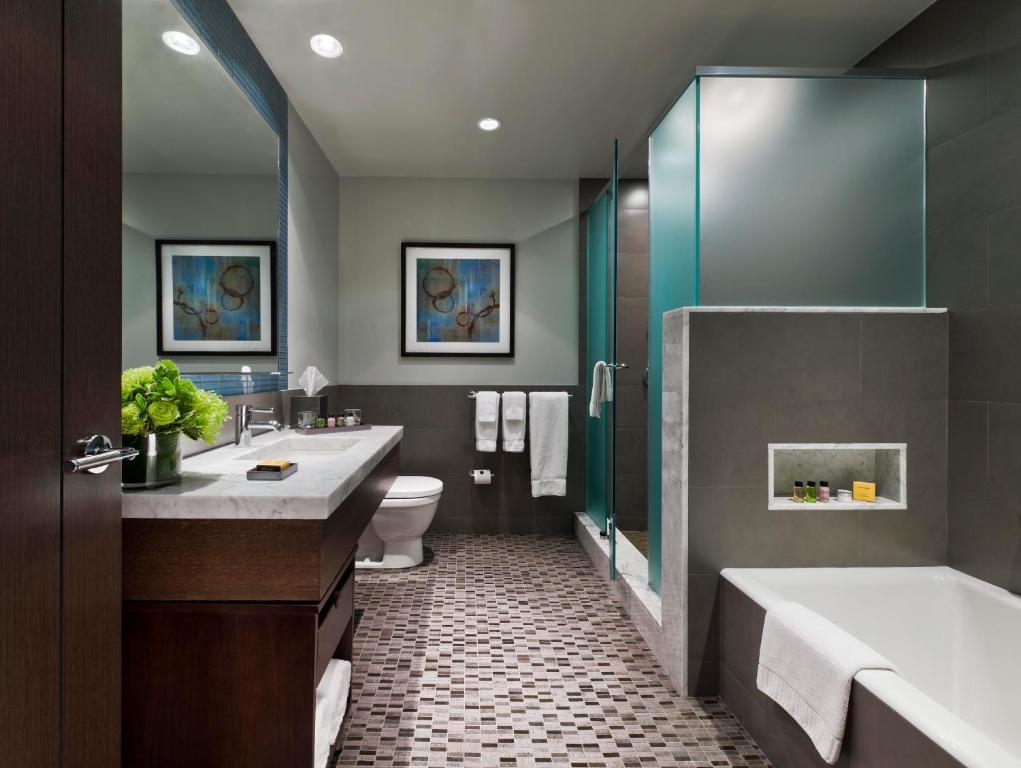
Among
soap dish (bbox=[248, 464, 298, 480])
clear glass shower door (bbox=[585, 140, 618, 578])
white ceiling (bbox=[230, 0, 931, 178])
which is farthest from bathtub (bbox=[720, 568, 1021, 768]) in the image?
white ceiling (bbox=[230, 0, 931, 178])

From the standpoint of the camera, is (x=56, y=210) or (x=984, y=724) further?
(x=984, y=724)

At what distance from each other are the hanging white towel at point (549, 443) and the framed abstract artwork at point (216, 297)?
1764 millimetres

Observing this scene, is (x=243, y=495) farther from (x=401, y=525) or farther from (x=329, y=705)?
(x=401, y=525)

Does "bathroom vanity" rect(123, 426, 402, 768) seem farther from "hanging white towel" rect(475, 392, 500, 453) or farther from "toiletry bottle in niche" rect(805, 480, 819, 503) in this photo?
"hanging white towel" rect(475, 392, 500, 453)

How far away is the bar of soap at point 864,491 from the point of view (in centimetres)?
209

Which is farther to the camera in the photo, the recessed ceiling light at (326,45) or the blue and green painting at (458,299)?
the blue and green painting at (458,299)

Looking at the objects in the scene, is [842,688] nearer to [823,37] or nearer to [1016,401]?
[1016,401]

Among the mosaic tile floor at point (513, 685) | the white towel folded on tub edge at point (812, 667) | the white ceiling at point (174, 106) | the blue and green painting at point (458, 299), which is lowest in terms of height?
the mosaic tile floor at point (513, 685)

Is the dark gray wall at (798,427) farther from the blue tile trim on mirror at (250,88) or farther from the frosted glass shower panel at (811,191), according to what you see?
the blue tile trim on mirror at (250,88)

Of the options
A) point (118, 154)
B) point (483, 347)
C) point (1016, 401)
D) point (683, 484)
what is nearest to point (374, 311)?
point (483, 347)

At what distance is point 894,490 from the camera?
2109mm

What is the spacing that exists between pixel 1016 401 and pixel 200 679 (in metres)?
2.28

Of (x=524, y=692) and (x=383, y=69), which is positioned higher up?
(x=383, y=69)

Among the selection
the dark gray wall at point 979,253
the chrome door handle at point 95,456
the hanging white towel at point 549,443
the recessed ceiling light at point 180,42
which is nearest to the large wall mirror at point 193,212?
the recessed ceiling light at point 180,42
